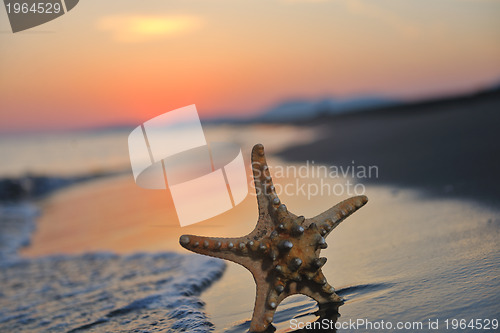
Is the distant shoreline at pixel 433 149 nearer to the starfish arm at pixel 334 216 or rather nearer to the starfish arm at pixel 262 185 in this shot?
the starfish arm at pixel 334 216

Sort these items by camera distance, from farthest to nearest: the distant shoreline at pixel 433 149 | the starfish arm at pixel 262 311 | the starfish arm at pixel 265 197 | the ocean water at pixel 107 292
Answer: the distant shoreline at pixel 433 149
the ocean water at pixel 107 292
the starfish arm at pixel 265 197
the starfish arm at pixel 262 311

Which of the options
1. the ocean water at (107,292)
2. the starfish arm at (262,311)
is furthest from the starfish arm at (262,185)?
the ocean water at (107,292)

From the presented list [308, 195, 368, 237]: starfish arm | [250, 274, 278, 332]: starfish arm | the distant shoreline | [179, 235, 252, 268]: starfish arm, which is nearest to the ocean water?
[250, 274, 278, 332]: starfish arm

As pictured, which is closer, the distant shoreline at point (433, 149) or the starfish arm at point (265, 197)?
the starfish arm at point (265, 197)

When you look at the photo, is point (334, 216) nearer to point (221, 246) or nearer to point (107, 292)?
point (221, 246)

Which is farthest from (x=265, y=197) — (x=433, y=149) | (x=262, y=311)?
(x=433, y=149)

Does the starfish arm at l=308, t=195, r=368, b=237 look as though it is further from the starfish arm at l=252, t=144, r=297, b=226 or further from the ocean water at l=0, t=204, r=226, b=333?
the ocean water at l=0, t=204, r=226, b=333
